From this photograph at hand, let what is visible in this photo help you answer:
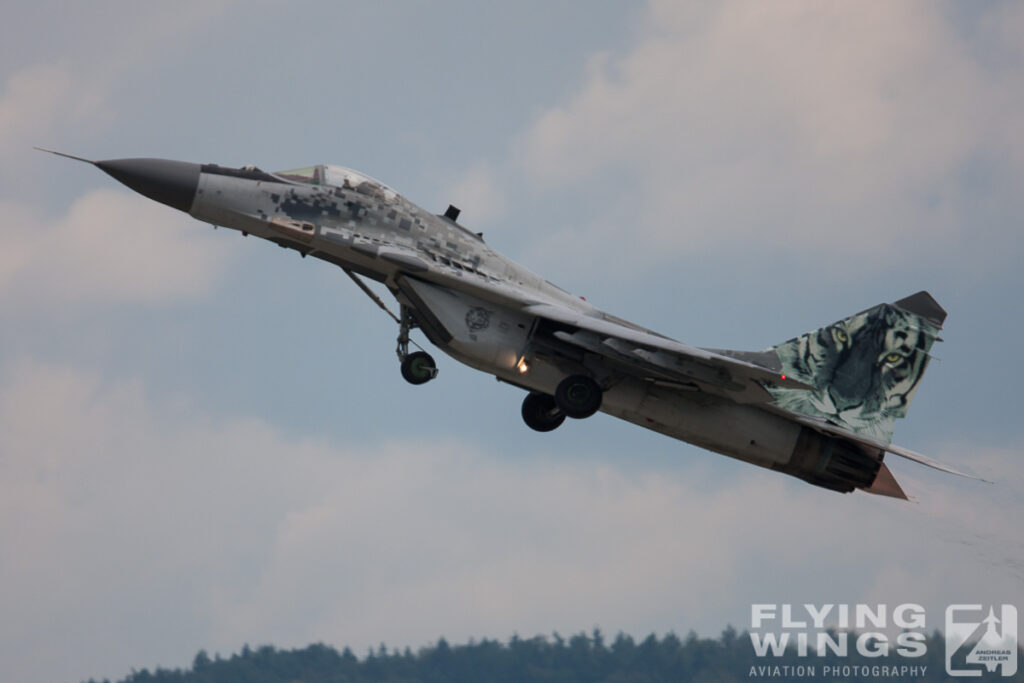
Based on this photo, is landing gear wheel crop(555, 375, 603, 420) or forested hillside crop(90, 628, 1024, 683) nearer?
landing gear wheel crop(555, 375, 603, 420)

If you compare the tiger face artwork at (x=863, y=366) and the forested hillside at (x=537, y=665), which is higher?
the tiger face artwork at (x=863, y=366)

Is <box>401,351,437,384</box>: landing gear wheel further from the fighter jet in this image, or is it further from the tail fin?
the tail fin

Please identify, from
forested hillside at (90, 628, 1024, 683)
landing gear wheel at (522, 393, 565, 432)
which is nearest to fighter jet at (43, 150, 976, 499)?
landing gear wheel at (522, 393, 565, 432)

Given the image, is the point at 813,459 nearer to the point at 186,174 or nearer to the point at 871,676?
the point at 186,174

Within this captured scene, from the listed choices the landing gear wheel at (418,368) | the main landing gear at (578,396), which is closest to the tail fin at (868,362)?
the main landing gear at (578,396)

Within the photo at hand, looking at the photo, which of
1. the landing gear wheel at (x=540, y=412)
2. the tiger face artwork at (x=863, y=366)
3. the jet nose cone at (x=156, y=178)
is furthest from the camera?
the landing gear wheel at (x=540, y=412)

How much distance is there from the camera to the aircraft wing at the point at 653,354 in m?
24.5

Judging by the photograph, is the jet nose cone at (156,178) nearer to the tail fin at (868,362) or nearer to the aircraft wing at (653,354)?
the aircraft wing at (653,354)

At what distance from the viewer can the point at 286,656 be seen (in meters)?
54.4

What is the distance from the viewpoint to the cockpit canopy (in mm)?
25594

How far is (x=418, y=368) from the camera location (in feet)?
84.2

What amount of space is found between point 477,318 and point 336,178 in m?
3.50

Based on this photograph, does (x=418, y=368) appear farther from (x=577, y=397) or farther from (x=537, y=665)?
(x=537, y=665)

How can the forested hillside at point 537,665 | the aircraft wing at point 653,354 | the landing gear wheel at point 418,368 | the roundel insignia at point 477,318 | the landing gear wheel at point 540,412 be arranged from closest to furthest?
the aircraft wing at point 653,354, the roundel insignia at point 477,318, the landing gear wheel at point 418,368, the landing gear wheel at point 540,412, the forested hillside at point 537,665
